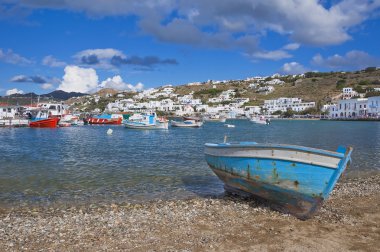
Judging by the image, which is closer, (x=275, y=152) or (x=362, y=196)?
(x=275, y=152)

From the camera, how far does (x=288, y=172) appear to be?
33.9 feet

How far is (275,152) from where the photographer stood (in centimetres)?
1049

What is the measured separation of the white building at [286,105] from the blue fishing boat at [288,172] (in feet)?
545

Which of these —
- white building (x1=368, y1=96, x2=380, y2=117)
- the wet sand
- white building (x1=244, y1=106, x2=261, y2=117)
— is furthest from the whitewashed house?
the wet sand

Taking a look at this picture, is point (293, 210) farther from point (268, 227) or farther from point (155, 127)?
point (155, 127)

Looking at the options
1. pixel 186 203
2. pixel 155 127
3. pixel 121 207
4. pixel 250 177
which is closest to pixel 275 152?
pixel 250 177

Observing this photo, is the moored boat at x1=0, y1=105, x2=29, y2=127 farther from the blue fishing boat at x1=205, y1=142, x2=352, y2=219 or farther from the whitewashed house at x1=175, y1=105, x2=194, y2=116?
the whitewashed house at x1=175, y1=105, x2=194, y2=116

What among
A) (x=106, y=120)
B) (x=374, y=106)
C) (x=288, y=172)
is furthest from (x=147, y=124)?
(x=374, y=106)

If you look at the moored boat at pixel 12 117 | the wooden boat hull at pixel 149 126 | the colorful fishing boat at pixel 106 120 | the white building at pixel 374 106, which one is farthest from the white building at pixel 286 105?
the moored boat at pixel 12 117

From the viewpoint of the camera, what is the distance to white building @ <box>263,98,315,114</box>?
173 m

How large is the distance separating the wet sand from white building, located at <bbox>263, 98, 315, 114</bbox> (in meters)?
167

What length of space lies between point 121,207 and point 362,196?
27.7 ft

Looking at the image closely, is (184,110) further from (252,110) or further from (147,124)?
(147,124)

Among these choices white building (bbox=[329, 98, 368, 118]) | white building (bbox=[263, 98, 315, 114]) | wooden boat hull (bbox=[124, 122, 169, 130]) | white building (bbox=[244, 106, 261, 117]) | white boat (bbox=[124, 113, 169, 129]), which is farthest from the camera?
white building (bbox=[244, 106, 261, 117])
